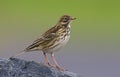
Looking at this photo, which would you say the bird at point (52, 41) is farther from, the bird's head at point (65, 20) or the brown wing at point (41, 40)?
the bird's head at point (65, 20)

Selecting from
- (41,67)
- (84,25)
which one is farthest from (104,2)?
(41,67)

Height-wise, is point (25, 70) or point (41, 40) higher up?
point (41, 40)

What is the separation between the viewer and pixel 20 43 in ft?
66.2

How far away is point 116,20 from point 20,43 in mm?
4411

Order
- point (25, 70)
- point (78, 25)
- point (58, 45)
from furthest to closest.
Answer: point (78, 25) → point (58, 45) → point (25, 70)

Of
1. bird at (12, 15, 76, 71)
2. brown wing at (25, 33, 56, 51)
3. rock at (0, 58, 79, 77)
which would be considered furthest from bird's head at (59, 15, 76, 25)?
rock at (0, 58, 79, 77)

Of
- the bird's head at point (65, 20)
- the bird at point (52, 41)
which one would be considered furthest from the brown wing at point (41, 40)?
the bird's head at point (65, 20)

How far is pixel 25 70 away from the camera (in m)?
11.4

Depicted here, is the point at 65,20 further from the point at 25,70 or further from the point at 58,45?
the point at 25,70

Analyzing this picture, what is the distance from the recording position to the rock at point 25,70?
11.3 m

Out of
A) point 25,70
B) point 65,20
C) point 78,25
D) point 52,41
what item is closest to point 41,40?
point 52,41

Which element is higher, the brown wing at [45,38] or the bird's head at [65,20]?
the bird's head at [65,20]

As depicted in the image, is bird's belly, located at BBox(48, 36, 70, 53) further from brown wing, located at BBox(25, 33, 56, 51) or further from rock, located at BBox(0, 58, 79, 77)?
rock, located at BBox(0, 58, 79, 77)

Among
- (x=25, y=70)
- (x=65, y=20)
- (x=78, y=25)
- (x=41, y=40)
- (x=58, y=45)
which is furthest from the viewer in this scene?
(x=78, y=25)
